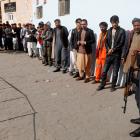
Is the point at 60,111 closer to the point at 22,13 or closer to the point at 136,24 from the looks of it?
the point at 136,24

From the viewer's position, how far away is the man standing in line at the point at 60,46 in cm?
1077

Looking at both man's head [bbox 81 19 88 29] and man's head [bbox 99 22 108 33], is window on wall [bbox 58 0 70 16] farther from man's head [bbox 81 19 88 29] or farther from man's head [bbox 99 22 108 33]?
man's head [bbox 99 22 108 33]

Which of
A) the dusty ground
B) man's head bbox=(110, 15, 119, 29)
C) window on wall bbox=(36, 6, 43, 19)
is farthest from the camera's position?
window on wall bbox=(36, 6, 43, 19)

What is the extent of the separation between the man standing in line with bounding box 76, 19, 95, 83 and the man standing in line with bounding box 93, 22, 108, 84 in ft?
1.18

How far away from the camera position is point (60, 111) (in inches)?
273

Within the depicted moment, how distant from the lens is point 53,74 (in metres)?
11.0

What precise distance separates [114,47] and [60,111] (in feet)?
7.60

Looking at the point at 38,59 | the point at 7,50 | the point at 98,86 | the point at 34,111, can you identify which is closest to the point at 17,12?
the point at 7,50

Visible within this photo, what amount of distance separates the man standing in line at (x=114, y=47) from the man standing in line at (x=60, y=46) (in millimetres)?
2700

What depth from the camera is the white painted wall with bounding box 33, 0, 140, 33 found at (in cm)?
827

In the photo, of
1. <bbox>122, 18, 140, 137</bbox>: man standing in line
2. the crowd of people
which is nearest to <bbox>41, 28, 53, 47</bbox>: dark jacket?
the crowd of people

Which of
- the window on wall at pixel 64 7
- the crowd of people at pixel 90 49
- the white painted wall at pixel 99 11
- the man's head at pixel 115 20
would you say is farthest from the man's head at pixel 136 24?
the window on wall at pixel 64 7

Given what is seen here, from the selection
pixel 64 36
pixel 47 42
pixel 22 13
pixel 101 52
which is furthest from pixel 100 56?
pixel 22 13

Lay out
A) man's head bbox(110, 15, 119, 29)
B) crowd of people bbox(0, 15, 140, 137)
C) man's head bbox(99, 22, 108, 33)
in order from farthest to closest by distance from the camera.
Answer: man's head bbox(99, 22, 108, 33) → man's head bbox(110, 15, 119, 29) → crowd of people bbox(0, 15, 140, 137)
